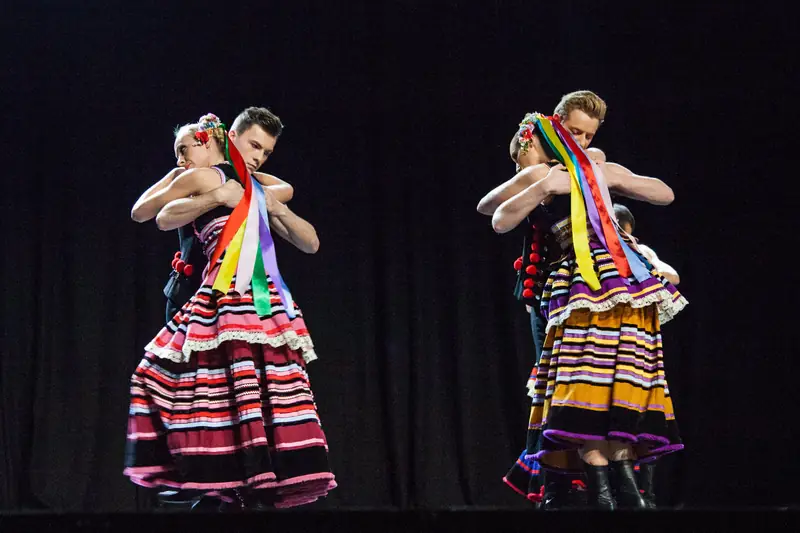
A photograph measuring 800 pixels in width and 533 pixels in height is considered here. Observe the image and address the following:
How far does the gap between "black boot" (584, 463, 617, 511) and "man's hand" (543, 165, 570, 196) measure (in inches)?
33.6

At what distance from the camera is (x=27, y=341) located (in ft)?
15.6

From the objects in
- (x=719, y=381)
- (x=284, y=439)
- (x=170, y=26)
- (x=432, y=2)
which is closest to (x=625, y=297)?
(x=284, y=439)

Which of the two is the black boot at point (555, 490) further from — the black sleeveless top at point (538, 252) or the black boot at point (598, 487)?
the black sleeveless top at point (538, 252)

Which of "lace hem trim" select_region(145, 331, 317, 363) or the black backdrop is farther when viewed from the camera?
the black backdrop

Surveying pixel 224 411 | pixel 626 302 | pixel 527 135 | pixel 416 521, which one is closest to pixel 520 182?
pixel 527 135

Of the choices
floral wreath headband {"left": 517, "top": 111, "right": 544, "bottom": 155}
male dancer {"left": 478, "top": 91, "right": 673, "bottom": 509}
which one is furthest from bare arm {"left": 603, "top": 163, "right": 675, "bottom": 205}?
floral wreath headband {"left": 517, "top": 111, "right": 544, "bottom": 155}

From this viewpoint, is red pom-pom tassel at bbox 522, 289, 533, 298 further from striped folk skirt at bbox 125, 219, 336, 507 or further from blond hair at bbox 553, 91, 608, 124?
striped folk skirt at bbox 125, 219, 336, 507

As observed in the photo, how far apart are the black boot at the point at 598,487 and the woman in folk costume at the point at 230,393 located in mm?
811

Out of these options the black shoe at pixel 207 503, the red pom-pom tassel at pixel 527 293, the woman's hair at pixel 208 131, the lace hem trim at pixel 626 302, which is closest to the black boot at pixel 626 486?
the lace hem trim at pixel 626 302

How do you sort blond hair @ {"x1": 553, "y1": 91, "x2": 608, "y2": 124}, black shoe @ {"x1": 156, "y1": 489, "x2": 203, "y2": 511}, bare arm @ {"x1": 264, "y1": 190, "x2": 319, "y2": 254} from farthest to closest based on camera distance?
1. bare arm @ {"x1": 264, "y1": 190, "x2": 319, "y2": 254}
2. blond hair @ {"x1": 553, "y1": 91, "x2": 608, "y2": 124}
3. black shoe @ {"x1": 156, "y1": 489, "x2": 203, "y2": 511}

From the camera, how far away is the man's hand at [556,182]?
3.37m

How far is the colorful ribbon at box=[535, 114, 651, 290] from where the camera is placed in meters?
3.32

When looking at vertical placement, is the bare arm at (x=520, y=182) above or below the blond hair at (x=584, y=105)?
below

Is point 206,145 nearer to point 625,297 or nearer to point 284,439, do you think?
point 284,439
